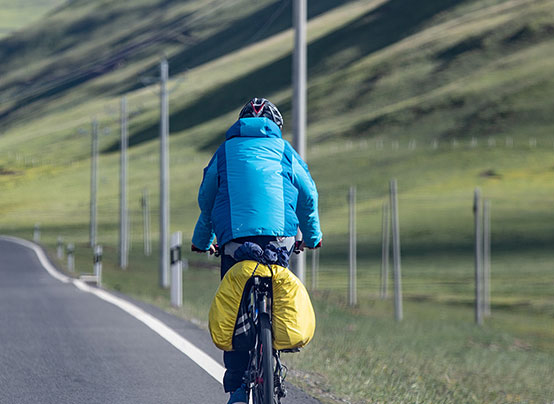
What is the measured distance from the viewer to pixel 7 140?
17188 centimetres

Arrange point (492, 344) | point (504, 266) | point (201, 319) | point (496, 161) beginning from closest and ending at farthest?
1. point (201, 319)
2. point (492, 344)
3. point (504, 266)
4. point (496, 161)

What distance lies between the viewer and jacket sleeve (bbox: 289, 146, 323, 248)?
20.6 ft

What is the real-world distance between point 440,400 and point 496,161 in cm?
8034

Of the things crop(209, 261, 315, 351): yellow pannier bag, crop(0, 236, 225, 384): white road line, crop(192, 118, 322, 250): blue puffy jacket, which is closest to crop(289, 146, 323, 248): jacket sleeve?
crop(192, 118, 322, 250): blue puffy jacket

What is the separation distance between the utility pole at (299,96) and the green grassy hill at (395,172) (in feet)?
4.26

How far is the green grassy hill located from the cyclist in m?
2.03

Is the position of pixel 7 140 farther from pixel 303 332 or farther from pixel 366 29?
pixel 303 332

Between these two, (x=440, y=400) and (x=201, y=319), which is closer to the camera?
(x=440, y=400)

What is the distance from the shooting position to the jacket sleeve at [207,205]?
6.27m

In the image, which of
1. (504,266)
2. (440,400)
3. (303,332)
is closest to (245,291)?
(303,332)

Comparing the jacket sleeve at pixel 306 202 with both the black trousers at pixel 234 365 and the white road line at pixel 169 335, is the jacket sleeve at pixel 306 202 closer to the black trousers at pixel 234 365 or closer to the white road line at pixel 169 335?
the black trousers at pixel 234 365

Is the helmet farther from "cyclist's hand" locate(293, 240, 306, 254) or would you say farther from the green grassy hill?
the green grassy hill

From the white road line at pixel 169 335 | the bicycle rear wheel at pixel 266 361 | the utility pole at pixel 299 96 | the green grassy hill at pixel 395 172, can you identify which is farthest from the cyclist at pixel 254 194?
the utility pole at pixel 299 96

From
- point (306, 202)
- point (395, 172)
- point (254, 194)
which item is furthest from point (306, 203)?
point (395, 172)
